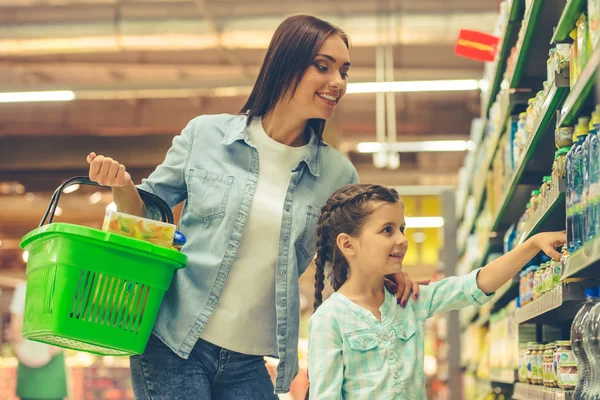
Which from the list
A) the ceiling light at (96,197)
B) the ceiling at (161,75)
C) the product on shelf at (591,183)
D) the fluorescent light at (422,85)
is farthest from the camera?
the ceiling light at (96,197)

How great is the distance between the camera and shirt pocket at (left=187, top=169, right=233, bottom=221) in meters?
2.44

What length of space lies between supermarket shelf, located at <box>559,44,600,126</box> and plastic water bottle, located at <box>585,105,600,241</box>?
0.07m

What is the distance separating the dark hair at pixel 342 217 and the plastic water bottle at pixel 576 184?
0.48m

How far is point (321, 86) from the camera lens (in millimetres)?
2502

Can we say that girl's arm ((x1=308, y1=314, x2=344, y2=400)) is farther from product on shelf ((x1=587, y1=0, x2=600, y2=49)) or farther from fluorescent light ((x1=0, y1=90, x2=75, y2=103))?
fluorescent light ((x1=0, y1=90, x2=75, y2=103))

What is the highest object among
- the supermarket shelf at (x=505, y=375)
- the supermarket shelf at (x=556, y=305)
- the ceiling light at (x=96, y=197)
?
the ceiling light at (x=96, y=197)

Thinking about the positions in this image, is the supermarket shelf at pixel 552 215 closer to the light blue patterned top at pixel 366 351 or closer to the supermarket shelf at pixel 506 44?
the light blue patterned top at pixel 366 351

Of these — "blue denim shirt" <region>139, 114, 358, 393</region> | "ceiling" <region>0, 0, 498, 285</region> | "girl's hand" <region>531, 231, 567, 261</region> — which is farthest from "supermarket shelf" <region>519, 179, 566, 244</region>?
"ceiling" <region>0, 0, 498, 285</region>

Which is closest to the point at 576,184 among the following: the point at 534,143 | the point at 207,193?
the point at 534,143

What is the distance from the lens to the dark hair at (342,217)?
7.88 ft

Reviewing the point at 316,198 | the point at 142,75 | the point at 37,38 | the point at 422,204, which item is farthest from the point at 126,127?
the point at 316,198

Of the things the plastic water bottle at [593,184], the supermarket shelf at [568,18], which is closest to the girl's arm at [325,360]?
the plastic water bottle at [593,184]

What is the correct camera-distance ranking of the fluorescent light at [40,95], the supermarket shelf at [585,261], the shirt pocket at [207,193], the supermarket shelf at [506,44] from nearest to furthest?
1. the supermarket shelf at [585,261]
2. the shirt pocket at [207,193]
3. the supermarket shelf at [506,44]
4. the fluorescent light at [40,95]

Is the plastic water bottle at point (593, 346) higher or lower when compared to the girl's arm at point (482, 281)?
lower
